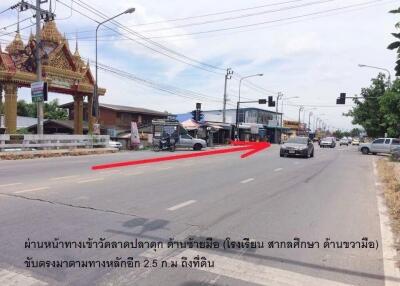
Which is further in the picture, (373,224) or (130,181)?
(130,181)

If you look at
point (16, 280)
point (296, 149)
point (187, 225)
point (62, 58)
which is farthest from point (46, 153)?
point (16, 280)

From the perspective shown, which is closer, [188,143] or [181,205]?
[181,205]

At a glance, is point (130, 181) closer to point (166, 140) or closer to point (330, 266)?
point (330, 266)

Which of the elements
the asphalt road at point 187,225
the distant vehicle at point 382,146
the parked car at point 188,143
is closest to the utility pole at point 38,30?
the asphalt road at point 187,225

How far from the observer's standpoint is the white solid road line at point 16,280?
4.45m

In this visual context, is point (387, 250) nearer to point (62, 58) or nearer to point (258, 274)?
point (258, 274)

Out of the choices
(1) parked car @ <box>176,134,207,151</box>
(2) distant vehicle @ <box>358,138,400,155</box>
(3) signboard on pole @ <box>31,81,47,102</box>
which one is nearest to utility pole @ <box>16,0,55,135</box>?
(3) signboard on pole @ <box>31,81,47,102</box>

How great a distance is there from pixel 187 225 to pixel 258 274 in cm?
247

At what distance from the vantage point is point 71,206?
8453 mm

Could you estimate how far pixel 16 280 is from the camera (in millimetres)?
4539

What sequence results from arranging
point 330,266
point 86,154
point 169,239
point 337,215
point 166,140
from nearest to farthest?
point 330,266 < point 169,239 < point 337,215 < point 86,154 < point 166,140

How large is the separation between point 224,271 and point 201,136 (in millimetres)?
49689

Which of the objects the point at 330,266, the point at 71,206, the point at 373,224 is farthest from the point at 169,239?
the point at 373,224

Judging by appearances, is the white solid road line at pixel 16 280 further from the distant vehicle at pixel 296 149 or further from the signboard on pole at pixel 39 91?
the distant vehicle at pixel 296 149
